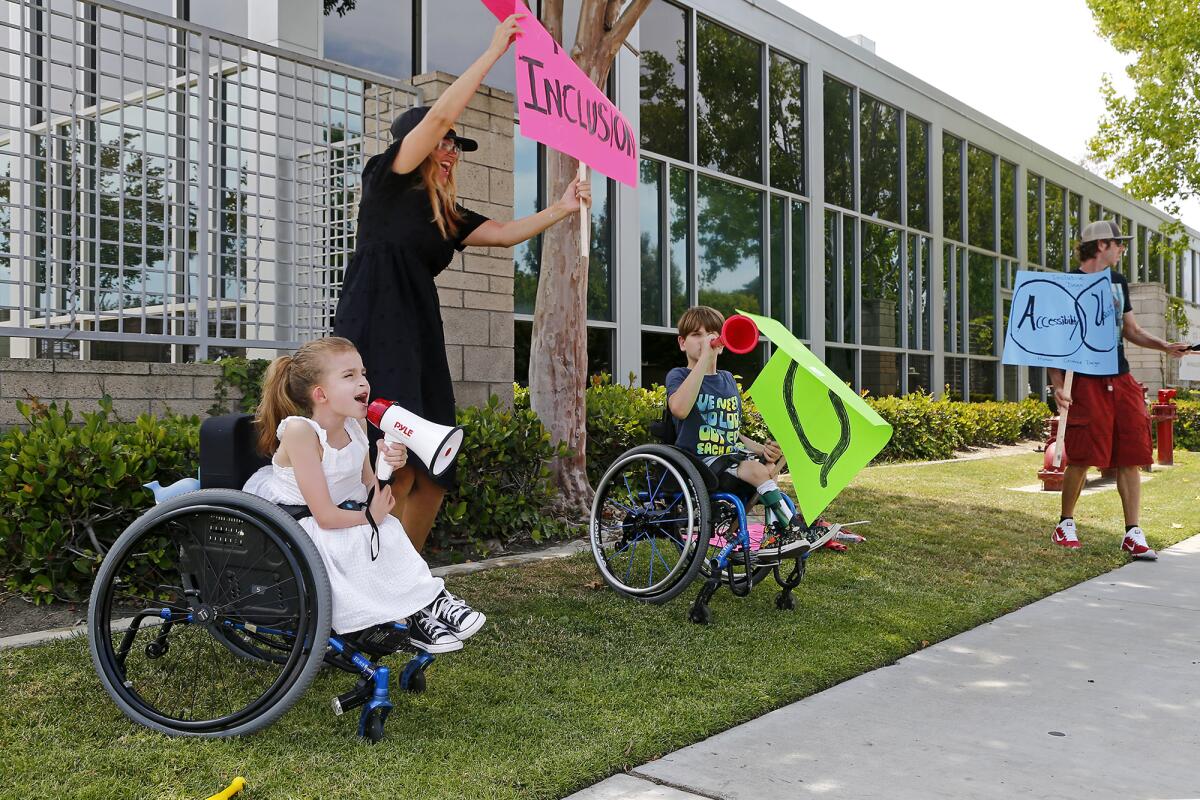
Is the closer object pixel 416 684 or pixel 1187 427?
pixel 416 684

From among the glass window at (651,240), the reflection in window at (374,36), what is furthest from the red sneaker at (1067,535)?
the reflection in window at (374,36)

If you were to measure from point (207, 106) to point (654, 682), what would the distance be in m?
4.12

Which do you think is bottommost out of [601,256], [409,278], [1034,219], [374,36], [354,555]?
[354,555]

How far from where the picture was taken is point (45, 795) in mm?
2344

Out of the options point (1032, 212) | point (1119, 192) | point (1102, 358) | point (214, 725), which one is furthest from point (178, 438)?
point (1119, 192)

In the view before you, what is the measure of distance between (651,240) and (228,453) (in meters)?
9.75

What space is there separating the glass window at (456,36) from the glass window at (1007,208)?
13.1m

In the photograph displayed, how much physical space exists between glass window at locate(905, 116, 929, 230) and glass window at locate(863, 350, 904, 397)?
2.48 m

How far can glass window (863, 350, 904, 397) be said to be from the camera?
16031 millimetres

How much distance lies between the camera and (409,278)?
11.5 ft

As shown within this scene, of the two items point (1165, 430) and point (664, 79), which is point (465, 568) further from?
point (1165, 430)

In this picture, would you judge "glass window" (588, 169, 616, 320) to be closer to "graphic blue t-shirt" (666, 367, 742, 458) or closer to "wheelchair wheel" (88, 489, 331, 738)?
"graphic blue t-shirt" (666, 367, 742, 458)

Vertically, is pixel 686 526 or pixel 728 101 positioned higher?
pixel 728 101

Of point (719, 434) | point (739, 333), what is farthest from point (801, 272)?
point (739, 333)
